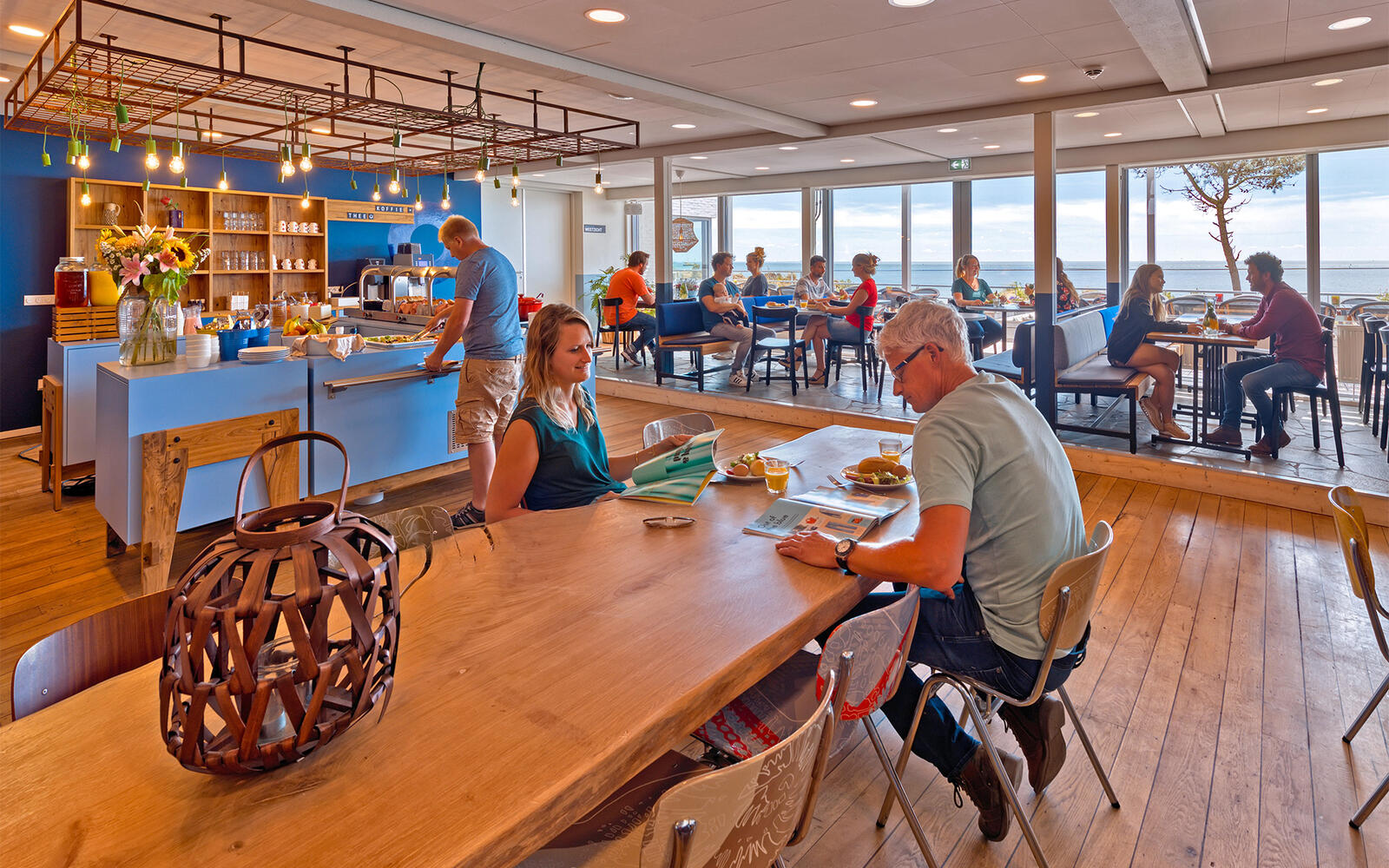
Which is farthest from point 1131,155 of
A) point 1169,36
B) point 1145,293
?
point 1169,36

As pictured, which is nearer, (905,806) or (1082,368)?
(905,806)

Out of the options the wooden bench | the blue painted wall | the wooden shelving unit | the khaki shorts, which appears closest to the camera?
the khaki shorts

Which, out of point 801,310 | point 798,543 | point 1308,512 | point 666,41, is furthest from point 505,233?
point 798,543

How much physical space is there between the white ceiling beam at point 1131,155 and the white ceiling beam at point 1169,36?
11.5 ft

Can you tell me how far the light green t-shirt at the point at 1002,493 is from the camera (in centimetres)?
184

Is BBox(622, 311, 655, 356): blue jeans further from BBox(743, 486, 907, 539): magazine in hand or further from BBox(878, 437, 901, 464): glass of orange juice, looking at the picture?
BBox(743, 486, 907, 539): magazine in hand

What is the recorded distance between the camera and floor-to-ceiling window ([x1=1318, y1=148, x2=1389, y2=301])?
8.56 m

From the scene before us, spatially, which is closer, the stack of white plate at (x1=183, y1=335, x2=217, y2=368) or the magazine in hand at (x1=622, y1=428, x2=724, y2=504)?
the magazine in hand at (x1=622, y1=428, x2=724, y2=504)

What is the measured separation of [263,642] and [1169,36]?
17.8 feet

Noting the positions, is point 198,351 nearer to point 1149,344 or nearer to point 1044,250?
point 1044,250

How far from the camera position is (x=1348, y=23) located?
187 inches

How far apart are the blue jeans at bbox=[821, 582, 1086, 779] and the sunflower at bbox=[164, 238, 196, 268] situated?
152 inches

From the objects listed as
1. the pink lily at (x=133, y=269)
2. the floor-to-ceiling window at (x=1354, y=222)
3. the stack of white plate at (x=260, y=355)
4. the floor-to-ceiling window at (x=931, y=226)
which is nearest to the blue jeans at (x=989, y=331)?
the floor-to-ceiling window at (x=931, y=226)

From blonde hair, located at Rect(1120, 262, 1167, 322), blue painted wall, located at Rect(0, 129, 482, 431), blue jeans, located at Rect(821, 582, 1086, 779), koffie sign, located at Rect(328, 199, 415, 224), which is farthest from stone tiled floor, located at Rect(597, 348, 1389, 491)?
blue painted wall, located at Rect(0, 129, 482, 431)
